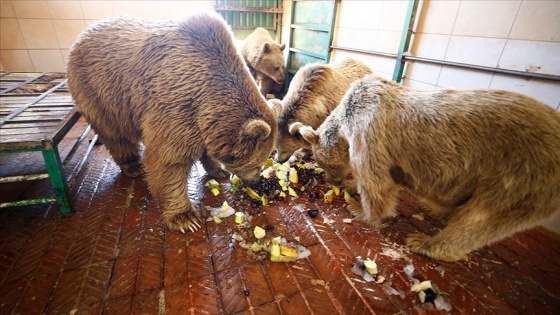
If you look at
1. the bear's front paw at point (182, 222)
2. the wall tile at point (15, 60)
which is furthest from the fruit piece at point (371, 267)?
the wall tile at point (15, 60)

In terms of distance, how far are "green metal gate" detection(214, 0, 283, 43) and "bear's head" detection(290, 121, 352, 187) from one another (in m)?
7.53

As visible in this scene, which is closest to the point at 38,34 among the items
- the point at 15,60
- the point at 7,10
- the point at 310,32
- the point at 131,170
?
the point at 7,10

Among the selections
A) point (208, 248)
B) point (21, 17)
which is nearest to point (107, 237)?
point (208, 248)

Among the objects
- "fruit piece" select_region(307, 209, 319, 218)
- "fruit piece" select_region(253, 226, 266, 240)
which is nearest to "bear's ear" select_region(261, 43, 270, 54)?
"fruit piece" select_region(307, 209, 319, 218)

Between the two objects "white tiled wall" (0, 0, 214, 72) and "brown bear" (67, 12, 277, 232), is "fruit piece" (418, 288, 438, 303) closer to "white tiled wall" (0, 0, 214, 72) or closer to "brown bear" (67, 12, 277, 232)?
"brown bear" (67, 12, 277, 232)

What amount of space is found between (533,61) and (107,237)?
5.87m

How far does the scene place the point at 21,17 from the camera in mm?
7270

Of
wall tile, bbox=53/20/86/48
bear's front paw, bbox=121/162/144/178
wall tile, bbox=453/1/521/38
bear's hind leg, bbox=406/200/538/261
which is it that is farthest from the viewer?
wall tile, bbox=53/20/86/48

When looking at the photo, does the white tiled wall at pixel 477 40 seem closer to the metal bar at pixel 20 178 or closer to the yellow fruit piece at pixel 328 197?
the yellow fruit piece at pixel 328 197

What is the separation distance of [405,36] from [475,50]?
1.24 m

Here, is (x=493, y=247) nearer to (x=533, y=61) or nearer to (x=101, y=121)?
(x=533, y=61)

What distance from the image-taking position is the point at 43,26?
749cm

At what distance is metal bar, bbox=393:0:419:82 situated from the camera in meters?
4.54

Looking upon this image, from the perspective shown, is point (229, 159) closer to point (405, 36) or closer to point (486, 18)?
point (405, 36)
